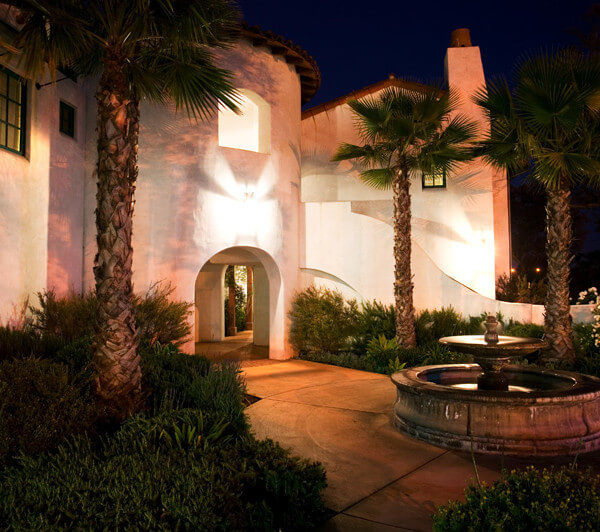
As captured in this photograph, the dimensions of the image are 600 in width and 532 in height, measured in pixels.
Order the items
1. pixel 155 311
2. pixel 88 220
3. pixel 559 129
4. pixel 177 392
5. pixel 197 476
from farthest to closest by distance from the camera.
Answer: pixel 88 220
pixel 155 311
pixel 559 129
pixel 177 392
pixel 197 476

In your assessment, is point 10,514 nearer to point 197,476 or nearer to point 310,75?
point 197,476

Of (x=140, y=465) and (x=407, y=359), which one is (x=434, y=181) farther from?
(x=140, y=465)

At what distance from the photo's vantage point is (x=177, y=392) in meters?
6.60

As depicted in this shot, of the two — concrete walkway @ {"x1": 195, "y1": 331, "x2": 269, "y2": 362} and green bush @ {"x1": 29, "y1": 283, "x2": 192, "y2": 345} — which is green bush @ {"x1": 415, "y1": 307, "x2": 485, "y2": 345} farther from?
green bush @ {"x1": 29, "y1": 283, "x2": 192, "y2": 345}

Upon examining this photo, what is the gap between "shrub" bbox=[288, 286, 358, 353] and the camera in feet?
43.3

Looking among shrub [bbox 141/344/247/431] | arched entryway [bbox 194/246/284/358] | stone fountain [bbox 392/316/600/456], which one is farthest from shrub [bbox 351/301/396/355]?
stone fountain [bbox 392/316/600/456]

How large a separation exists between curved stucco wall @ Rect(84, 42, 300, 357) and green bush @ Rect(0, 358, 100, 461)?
5822 millimetres

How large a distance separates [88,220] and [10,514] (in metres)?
8.93

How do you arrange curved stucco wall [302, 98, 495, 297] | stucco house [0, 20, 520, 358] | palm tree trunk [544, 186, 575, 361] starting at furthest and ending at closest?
curved stucco wall [302, 98, 495, 297], palm tree trunk [544, 186, 575, 361], stucco house [0, 20, 520, 358]

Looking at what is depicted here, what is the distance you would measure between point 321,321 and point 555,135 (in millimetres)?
6879

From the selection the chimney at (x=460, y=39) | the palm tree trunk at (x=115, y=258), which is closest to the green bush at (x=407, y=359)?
the palm tree trunk at (x=115, y=258)

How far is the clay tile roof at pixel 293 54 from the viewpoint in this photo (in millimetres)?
12594

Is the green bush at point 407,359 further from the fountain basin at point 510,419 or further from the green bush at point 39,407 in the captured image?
the green bush at point 39,407

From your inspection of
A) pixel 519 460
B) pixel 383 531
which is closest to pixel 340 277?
pixel 519 460
